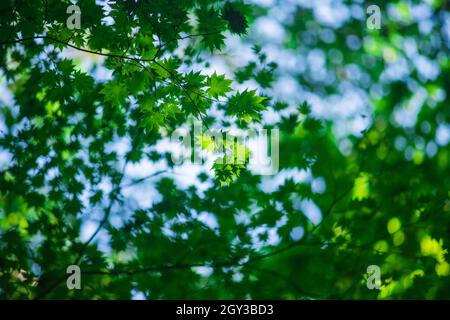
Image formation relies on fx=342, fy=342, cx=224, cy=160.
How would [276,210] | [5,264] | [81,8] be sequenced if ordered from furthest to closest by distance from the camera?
[276,210]
[5,264]
[81,8]

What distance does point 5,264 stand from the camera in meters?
3.33

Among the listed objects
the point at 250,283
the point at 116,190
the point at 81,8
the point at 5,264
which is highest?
the point at 81,8

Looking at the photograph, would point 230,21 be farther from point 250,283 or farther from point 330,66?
point 330,66

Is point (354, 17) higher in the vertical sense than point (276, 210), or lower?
higher

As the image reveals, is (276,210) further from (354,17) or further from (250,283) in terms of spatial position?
(354,17)

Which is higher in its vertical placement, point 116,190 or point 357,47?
point 357,47

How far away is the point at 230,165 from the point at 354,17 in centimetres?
608

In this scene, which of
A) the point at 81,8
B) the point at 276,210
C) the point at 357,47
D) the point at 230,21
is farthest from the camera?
the point at 357,47

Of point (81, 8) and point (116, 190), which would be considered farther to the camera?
point (116, 190)

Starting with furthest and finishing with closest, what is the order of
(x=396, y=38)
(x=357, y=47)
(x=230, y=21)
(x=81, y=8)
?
(x=357, y=47) < (x=396, y=38) < (x=230, y=21) < (x=81, y=8)

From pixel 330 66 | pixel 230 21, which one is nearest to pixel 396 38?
pixel 330 66

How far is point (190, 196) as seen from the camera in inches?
152
